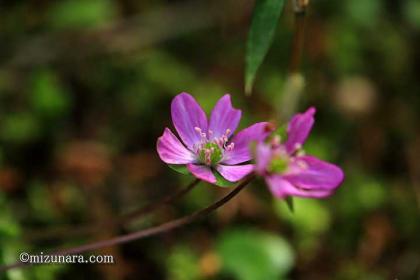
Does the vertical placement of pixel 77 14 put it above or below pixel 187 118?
above

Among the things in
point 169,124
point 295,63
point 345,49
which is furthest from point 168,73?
point 345,49

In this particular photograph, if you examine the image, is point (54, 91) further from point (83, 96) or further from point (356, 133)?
point (356, 133)

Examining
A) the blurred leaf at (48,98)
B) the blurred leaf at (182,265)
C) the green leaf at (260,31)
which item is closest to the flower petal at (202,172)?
the green leaf at (260,31)

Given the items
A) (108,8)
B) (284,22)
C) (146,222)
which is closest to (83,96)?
(108,8)

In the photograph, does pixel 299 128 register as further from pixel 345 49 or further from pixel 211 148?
pixel 345 49

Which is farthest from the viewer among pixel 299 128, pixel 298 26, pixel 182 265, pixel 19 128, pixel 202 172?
pixel 19 128

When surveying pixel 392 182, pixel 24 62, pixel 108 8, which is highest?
pixel 108 8

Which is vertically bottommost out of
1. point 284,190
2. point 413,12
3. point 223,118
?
point 284,190

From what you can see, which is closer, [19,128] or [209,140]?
[209,140]
